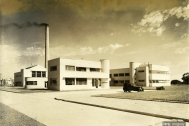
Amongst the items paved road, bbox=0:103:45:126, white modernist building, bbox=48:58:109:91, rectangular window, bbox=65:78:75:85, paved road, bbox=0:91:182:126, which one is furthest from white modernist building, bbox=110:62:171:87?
paved road, bbox=0:103:45:126

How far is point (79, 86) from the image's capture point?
43.6 m

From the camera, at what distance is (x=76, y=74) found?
4269cm

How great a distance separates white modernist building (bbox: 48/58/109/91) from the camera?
40.8 metres

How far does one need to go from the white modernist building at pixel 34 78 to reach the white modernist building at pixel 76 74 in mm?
11883

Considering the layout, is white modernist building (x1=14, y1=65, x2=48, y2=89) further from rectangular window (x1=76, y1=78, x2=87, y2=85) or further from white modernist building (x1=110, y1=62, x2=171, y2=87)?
white modernist building (x1=110, y1=62, x2=171, y2=87)

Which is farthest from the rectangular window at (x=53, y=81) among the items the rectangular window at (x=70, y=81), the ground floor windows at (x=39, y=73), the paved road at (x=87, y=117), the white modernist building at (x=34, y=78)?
the paved road at (x=87, y=117)

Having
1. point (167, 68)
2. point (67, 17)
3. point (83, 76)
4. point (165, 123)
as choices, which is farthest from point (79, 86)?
point (167, 68)

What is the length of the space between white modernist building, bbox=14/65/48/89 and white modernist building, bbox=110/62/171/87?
31983mm

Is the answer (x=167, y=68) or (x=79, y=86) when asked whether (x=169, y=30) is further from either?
(x=167, y=68)

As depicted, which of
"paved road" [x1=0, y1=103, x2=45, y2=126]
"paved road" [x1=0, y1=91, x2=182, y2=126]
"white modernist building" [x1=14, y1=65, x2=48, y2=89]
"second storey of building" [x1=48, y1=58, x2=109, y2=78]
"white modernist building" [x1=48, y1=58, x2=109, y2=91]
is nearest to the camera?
"paved road" [x1=0, y1=91, x2=182, y2=126]

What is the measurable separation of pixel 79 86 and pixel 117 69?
35225 mm

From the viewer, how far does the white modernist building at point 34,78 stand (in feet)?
176

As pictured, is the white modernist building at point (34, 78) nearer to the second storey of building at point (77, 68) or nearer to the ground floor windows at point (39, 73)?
the ground floor windows at point (39, 73)

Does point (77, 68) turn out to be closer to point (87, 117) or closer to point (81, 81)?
point (81, 81)
